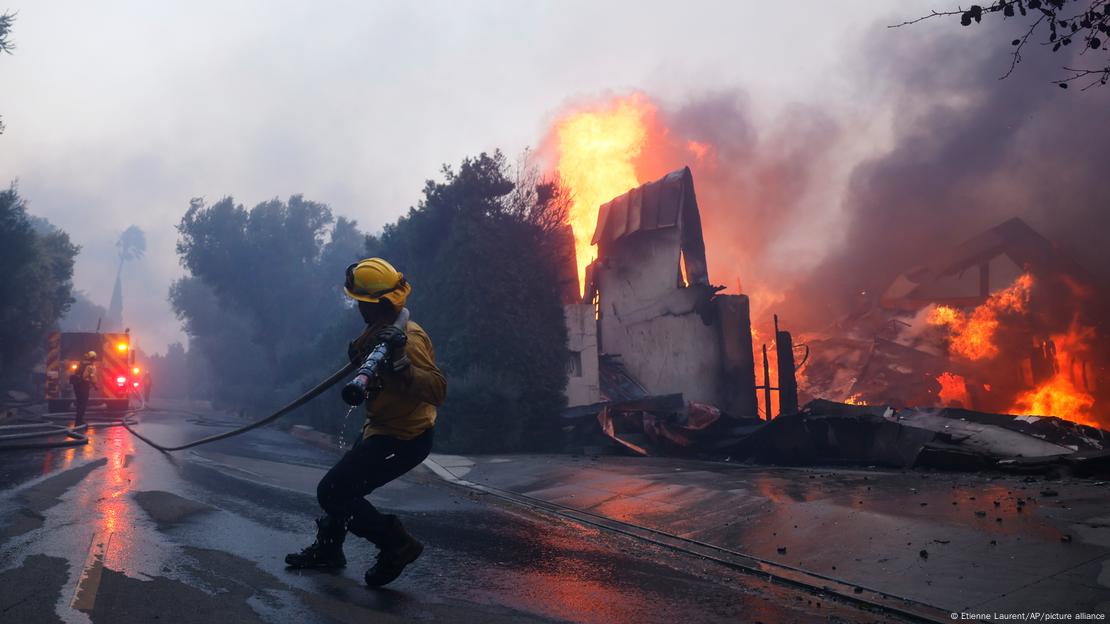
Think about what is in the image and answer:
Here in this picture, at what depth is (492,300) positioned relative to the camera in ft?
56.1

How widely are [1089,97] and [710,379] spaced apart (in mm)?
18512

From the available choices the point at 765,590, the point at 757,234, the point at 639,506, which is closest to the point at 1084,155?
the point at 757,234

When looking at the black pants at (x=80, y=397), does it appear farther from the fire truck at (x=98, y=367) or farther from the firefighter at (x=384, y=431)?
the firefighter at (x=384, y=431)

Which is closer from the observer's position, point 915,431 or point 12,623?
point 12,623

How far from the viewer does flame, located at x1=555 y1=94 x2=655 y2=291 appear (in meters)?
23.2

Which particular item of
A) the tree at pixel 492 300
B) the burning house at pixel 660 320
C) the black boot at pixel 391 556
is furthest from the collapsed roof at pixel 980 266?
the black boot at pixel 391 556

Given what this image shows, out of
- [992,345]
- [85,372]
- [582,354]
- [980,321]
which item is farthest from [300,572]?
[980,321]

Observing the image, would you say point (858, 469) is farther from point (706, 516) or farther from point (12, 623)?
point (12, 623)

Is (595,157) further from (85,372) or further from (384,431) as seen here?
(384,431)

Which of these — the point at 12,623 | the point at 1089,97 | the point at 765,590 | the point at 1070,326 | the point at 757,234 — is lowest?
the point at 765,590

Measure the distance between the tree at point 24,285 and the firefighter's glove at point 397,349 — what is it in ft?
98.6

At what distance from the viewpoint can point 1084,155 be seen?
2548 centimetres

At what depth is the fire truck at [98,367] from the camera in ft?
80.8

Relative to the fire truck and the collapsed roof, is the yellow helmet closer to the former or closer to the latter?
the collapsed roof
